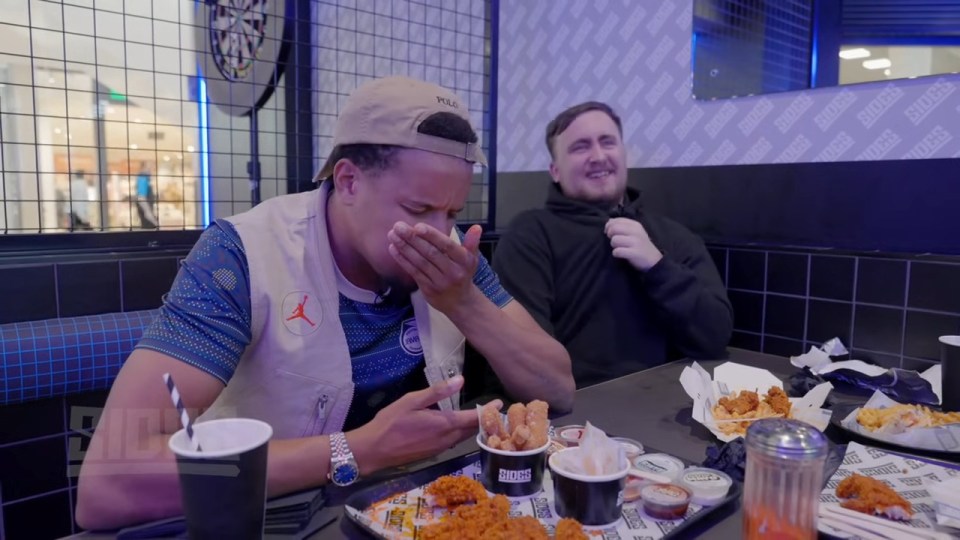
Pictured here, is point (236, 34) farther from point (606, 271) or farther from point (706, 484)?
point (706, 484)

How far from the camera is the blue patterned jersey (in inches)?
42.0

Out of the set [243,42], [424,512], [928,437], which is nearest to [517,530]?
[424,512]

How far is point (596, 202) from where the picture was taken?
2.40 meters

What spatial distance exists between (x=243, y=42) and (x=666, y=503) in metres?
2.62

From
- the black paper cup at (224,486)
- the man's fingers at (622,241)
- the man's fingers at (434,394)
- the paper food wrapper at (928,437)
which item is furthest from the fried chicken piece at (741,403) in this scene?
the black paper cup at (224,486)

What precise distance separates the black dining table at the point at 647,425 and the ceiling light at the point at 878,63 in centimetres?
102

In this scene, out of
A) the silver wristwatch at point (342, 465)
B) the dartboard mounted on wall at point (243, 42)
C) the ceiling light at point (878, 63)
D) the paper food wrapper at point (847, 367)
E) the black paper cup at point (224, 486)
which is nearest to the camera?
the black paper cup at point (224, 486)

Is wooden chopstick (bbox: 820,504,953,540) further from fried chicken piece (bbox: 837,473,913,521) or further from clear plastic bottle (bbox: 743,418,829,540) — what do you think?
clear plastic bottle (bbox: 743,418,829,540)

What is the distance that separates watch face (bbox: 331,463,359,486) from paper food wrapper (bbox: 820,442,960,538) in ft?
2.34

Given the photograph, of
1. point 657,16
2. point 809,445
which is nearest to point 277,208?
point 809,445

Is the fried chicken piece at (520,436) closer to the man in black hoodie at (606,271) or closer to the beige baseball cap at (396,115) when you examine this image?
the beige baseball cap at (396,115)

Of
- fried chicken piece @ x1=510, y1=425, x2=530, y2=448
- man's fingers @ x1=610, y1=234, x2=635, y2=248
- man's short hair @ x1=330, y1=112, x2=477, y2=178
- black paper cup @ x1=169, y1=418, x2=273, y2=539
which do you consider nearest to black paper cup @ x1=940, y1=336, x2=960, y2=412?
man's fingers @ x1=610, y1=234, x2=635, y2=248

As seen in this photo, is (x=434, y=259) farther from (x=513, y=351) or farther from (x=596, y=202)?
(x=596, y=202)

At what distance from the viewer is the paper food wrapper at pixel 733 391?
1.31 metres
